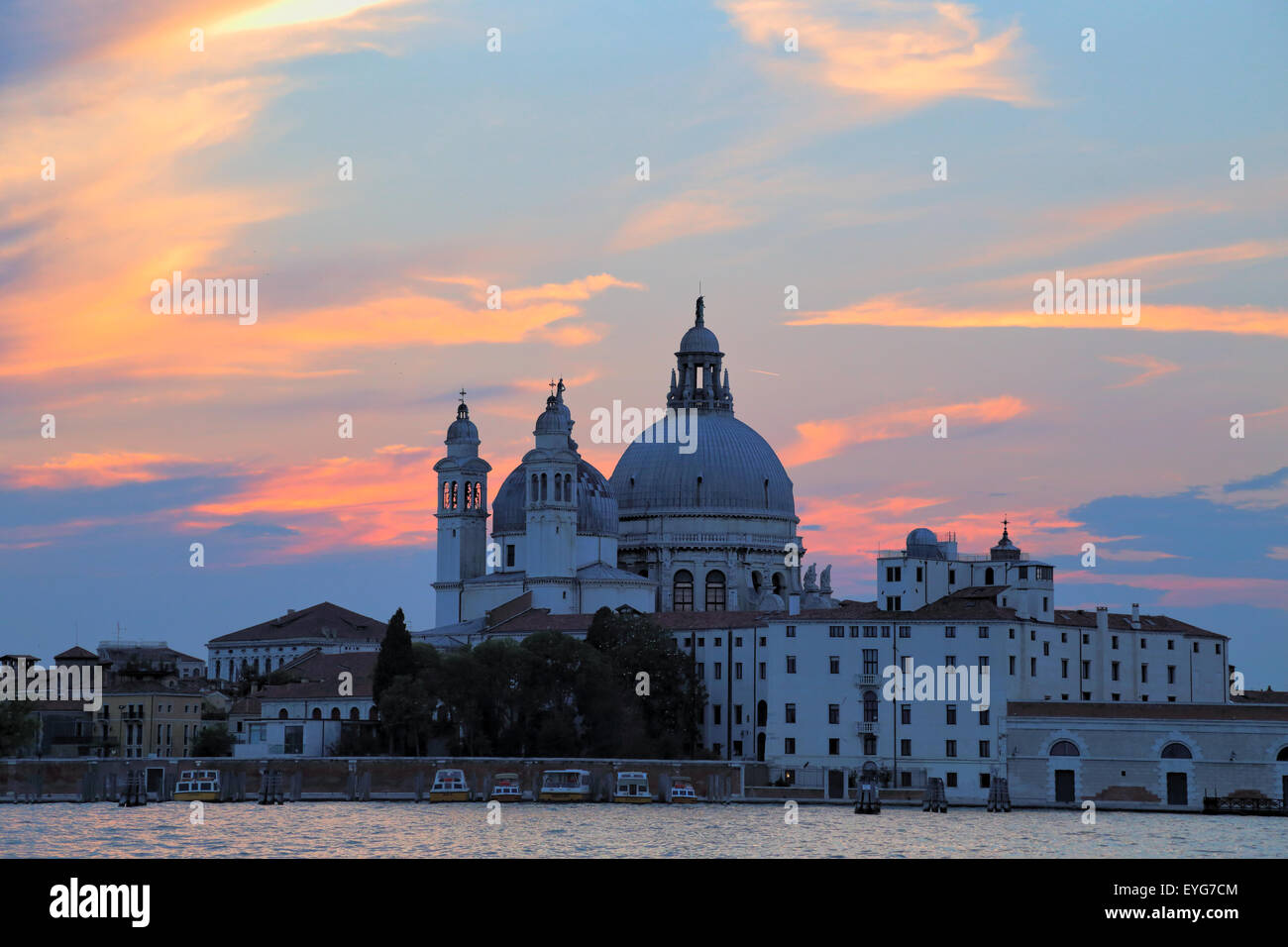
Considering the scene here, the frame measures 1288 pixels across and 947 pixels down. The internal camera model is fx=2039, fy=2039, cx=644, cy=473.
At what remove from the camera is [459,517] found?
328 ft

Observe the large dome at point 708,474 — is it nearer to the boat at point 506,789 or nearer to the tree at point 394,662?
the tree at point 394,662

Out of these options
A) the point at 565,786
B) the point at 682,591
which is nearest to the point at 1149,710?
the point at 565,786

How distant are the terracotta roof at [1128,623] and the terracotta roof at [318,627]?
5608 centimetres

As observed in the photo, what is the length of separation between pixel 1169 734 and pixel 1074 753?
321 cm

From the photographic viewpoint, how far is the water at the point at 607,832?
45.9 m

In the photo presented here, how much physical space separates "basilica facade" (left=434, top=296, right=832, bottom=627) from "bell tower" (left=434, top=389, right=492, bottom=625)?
7 cm

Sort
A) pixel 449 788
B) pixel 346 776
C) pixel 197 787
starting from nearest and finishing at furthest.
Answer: pixel 449 788 < pixel 197 787 < pixel 346 776

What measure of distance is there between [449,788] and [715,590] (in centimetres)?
3332

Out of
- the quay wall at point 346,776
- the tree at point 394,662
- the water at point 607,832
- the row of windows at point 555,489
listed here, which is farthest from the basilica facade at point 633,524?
the water at point 607,832

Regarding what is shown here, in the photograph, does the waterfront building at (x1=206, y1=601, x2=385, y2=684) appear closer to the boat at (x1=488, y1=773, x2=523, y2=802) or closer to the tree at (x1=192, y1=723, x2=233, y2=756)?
the tree at (x1=192, y1=723, x2=233, y2=756)

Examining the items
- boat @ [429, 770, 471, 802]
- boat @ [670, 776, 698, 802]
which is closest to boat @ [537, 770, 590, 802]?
boat @ [429, 770, 471, 802]

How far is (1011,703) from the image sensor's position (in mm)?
71438

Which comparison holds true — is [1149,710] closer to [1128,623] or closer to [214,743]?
[1128,623]
